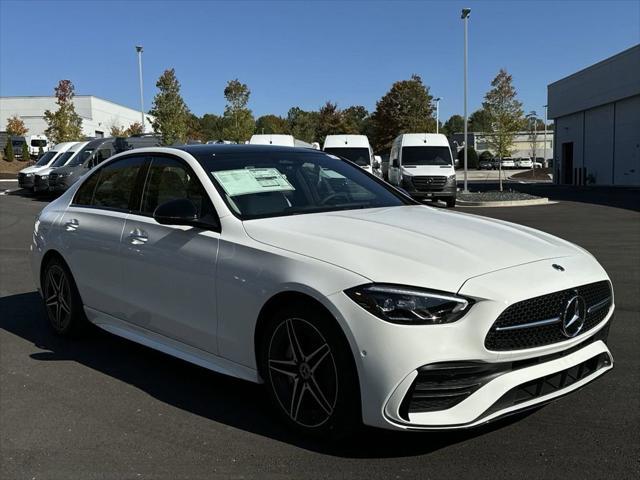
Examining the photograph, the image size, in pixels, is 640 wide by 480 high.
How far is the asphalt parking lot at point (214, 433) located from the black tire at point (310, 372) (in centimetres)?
16

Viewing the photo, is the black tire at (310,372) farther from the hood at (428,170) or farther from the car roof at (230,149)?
the hood at (428,170)

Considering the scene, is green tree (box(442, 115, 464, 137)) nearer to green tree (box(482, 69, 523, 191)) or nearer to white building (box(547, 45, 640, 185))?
white building (box(547, 45, 640, 185))

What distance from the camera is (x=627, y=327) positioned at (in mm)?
5602

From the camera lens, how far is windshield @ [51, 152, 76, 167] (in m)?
25.7

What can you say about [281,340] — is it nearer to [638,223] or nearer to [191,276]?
[191,276]

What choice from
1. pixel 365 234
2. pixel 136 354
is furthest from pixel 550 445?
pixel 136 354

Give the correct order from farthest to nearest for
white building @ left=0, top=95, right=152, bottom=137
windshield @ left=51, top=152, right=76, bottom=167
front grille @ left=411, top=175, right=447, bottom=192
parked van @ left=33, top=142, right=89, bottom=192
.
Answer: white building @ left=0, top=95, right=152, bottom=137
windshield @ left=51, top=152, right=76, bottom=167
parked van @ left=33, top=142, right=89, bottom=192
front grille @ left=411, top=175, right=447, bottom=192

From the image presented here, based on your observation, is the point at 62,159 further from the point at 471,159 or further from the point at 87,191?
the point at 471,159

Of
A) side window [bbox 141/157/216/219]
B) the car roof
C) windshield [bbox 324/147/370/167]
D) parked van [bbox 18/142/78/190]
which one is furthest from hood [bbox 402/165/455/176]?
side window [bbox 141/157/216/219]

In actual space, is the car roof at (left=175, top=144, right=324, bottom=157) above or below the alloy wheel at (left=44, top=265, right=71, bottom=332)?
above

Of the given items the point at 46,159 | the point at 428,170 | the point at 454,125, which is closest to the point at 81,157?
the point at 46,159

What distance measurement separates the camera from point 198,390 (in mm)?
4277

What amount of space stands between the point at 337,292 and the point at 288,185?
1.41m

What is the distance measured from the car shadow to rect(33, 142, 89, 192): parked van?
65.3 feet
